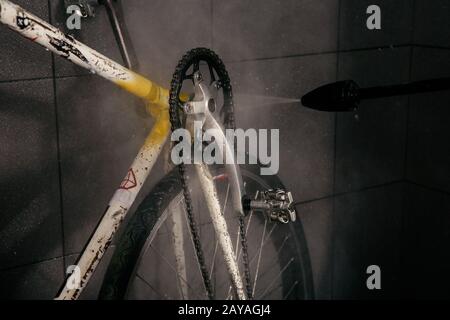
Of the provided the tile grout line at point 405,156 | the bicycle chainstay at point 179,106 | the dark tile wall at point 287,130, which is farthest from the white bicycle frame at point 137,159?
the tile grout line at point 405,156

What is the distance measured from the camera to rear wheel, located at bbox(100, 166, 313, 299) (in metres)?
1.97

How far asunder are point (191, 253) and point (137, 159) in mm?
771

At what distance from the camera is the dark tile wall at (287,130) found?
85.6 inches

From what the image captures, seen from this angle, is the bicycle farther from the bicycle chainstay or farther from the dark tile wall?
the dark tile wall

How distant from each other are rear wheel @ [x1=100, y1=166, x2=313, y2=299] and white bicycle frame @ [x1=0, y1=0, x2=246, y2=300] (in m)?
0.09

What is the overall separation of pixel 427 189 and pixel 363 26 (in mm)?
831

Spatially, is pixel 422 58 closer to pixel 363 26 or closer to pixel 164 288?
pixel 363 26

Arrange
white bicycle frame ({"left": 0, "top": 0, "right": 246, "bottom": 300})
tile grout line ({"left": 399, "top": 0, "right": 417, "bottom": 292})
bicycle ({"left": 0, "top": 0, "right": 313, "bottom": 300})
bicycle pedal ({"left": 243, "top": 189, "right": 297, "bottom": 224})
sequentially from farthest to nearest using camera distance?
tile grout line ({"left": 399, "top": 0, "right": 417, "bottom": 292}), bicycle pedal ({"left": 243, "top": 189, "right": 297, "bottom": 224}), bicycle ({"left": 0, "top": 0, "right": 313, "bottom": 300}), white bicycle frame ({"left": 0, "top": 0, "right": 246, "bottom": 300})

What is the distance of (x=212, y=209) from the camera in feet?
6.77

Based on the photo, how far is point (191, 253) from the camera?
2.63 meters

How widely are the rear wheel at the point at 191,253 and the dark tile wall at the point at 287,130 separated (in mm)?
229

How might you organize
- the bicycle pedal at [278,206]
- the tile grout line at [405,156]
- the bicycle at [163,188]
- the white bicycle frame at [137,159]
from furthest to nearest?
the tile grout line at [405,156]
the bicycle pedal at [278,206]
the bicycle at [163,188]
the white bicycle frame at [137,159]

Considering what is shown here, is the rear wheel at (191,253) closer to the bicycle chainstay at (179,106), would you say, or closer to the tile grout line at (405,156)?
the bicycle chainstay at (179,106)

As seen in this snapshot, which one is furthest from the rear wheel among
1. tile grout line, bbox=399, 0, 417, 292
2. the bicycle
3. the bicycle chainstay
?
tile grout line, bbox=399, 0, 417, 292
